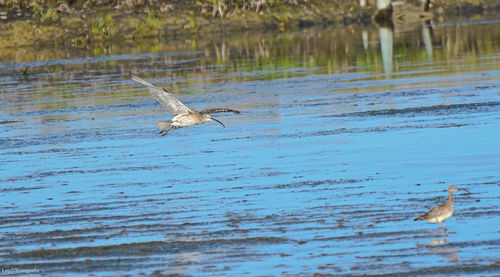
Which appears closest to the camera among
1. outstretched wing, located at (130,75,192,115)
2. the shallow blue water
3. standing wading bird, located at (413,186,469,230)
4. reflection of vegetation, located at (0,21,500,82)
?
the shallow blue water

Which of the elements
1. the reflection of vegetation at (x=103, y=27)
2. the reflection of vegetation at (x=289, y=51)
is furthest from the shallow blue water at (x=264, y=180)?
the reflection of vegetation at (x=103, y=27)

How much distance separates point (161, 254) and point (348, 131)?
349 inches

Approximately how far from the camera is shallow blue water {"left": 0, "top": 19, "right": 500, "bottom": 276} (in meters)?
10.2

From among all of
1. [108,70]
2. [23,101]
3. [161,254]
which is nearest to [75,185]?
[161,254]

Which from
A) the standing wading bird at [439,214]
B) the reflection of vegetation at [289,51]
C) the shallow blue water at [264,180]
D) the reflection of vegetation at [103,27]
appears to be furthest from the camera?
the reflection of vegetation at [103,27]

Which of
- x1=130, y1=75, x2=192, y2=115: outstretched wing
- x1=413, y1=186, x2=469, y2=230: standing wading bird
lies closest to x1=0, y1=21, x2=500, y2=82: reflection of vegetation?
x1=130, y1=75, x2=192, y2=115: outstretched wing

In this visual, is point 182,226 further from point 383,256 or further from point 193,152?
point 193,152

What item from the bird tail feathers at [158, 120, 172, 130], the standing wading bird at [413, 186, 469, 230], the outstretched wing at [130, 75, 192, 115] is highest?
the outstretched wing at [130, 75, 192, 115]

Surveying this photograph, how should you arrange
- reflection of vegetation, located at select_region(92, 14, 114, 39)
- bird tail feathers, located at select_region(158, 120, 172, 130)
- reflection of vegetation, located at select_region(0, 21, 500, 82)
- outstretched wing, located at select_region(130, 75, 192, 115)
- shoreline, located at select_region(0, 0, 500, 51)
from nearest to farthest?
1. outstretched wing, located at select_region(130, 75, 192, 115)
2. bird tail feathers, located at select_region(158, 120, 172, 130)
3. reflection of vegetation, located at select_region(0, 21, 500, 82)
4. reflection of vegetation, located at select_region(92, 14, 114, 39)
5. shoreline, located at select_region(0, 0, 500, 51)

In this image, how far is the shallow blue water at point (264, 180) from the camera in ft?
33.4

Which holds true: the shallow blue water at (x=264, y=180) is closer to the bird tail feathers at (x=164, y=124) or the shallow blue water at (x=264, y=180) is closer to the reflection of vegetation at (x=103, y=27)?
the bird tail feathers at (x=164, y=124)

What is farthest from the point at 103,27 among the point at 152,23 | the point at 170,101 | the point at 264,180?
the point at 264,180

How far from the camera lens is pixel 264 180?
14.4 meters

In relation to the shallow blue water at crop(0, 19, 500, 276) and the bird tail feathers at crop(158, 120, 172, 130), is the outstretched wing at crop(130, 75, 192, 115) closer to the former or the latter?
the bird tail feathers at crop(158, 120, 172, 130)
